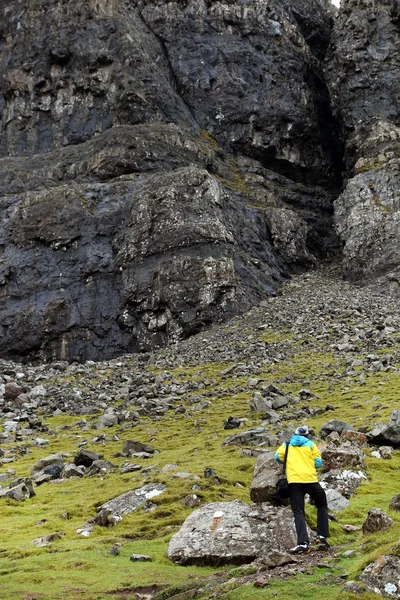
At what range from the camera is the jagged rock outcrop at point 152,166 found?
6638 cm

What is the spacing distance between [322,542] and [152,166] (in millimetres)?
74127

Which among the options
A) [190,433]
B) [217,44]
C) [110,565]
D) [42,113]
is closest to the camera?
[110,565]

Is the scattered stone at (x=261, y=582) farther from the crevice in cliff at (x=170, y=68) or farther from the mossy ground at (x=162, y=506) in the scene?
the crevice in cliff at (x=170, y=68)

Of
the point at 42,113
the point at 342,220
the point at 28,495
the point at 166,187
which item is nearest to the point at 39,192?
the point at 166,187

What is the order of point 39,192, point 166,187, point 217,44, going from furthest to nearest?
point 217,44 → point 39,192 → point 166,187

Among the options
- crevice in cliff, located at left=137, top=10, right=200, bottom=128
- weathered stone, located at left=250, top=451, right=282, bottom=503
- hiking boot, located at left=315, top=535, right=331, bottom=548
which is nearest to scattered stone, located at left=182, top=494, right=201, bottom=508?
weathered stone, located at left=250, top=451, right=282, bottom=503

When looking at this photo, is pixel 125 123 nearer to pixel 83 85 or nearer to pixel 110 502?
pixel 83 85

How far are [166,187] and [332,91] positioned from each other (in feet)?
137

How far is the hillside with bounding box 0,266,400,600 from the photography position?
12344 mm

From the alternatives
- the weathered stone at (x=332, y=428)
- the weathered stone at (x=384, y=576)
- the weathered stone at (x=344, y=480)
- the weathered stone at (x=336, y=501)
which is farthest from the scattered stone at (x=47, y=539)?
the weathered stone at (x=332, y=428)

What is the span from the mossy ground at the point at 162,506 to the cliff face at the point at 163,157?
30.0m

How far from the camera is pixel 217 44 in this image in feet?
350

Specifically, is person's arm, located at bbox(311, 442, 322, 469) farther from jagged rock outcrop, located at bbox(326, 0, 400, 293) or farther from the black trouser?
jagged rock outcrop, located at bbox(326, 0, 400, 293)

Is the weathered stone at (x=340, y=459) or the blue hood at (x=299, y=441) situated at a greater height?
the blue hood at (x=299, y=441)
